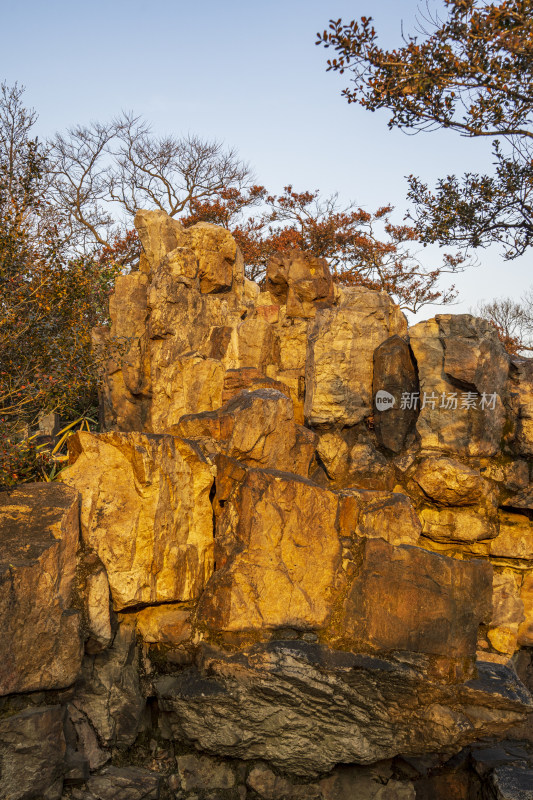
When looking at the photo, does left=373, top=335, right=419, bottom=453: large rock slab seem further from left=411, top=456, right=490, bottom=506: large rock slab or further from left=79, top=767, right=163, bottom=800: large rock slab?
left=79, top=767, right=163, bottom=800: large rock slab

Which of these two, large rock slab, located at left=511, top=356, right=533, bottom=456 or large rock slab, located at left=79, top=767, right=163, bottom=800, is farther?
large rock slab, located at left=511, top=356, right=533, bottom=456

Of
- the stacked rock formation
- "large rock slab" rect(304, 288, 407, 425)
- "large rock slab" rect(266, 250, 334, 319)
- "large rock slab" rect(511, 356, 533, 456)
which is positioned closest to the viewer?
the stacked rock formation

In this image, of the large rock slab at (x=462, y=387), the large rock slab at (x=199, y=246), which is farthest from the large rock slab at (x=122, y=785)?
the large rock slab at (x=199, y=246)

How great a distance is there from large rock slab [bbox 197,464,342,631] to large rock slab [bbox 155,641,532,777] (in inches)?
11.5

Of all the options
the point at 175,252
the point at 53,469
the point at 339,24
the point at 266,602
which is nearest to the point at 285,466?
the point at 266,602

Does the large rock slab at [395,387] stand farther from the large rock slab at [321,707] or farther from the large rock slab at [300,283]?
the large rock slab at [321,707]

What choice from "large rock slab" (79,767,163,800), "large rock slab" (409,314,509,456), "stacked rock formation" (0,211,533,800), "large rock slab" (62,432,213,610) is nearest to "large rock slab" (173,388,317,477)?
"stacked rock formation" (0,211,533,800)

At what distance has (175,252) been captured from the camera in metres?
13.9

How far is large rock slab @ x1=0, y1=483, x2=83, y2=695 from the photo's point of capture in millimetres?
5098

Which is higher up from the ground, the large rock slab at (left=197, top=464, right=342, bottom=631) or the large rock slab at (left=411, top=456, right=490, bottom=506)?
the large rock slab at (left=411, top=456, right=490, bottom=506)

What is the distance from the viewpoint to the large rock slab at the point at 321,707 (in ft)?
19.7

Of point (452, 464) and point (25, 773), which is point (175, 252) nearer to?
point (452, 464)

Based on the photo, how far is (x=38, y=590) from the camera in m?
5.29

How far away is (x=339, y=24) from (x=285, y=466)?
Result: 5.03 metres
